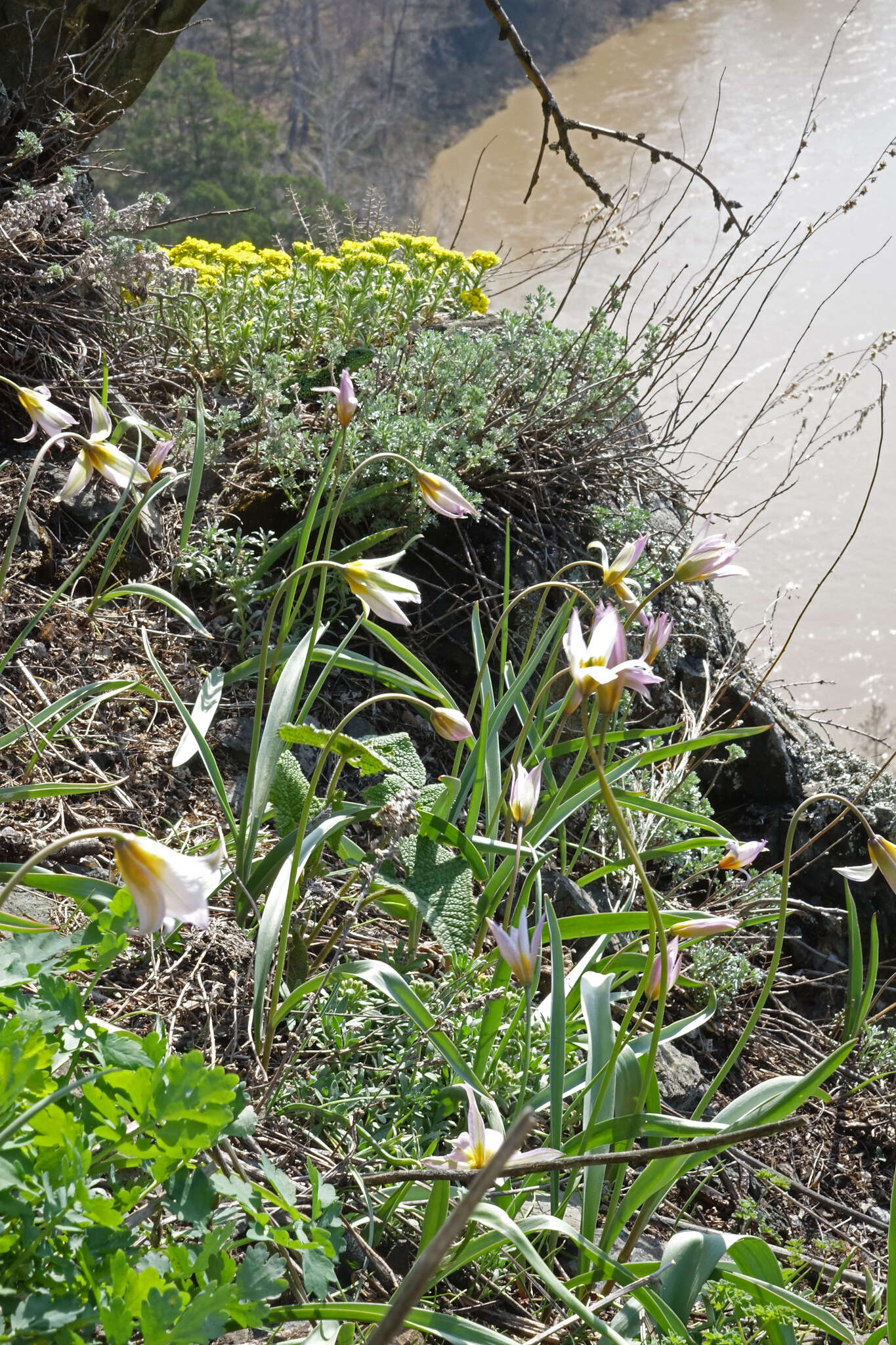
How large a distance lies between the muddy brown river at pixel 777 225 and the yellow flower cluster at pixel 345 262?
5.80m

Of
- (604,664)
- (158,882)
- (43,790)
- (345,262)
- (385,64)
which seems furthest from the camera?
(385,64)

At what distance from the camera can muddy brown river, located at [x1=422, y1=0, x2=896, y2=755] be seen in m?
12.4

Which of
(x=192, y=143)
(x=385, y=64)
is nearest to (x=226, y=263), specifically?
(x=192, y=143)

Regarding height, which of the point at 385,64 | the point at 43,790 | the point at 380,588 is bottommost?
the point at 43,790

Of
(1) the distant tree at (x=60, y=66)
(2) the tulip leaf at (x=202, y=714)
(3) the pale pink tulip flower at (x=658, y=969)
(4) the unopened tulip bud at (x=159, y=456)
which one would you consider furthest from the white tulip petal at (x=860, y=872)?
(1) the distant tree at (x=60, y=66)

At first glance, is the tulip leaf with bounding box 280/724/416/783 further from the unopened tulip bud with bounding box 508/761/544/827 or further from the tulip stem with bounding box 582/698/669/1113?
the tulip stem with bounding box 582/698/669/1113

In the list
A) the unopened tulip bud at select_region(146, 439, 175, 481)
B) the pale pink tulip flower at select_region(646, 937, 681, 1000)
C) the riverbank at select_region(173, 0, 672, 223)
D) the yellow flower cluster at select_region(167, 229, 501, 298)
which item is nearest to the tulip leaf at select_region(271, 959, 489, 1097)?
the pale pink tulip flower at select_region(646, 937, 681, 1000)

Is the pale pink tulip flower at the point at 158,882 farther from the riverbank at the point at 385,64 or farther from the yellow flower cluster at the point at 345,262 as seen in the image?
the riverbank at the point at 385,64

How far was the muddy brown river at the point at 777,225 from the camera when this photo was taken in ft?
40.6

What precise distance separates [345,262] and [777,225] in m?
16.0

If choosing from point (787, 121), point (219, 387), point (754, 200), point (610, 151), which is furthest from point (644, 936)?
point (787, 121)

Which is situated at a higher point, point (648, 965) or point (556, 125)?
point (556, 125)

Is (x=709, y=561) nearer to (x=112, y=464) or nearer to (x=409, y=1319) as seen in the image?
(x=112, y=464)

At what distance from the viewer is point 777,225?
16.2m
